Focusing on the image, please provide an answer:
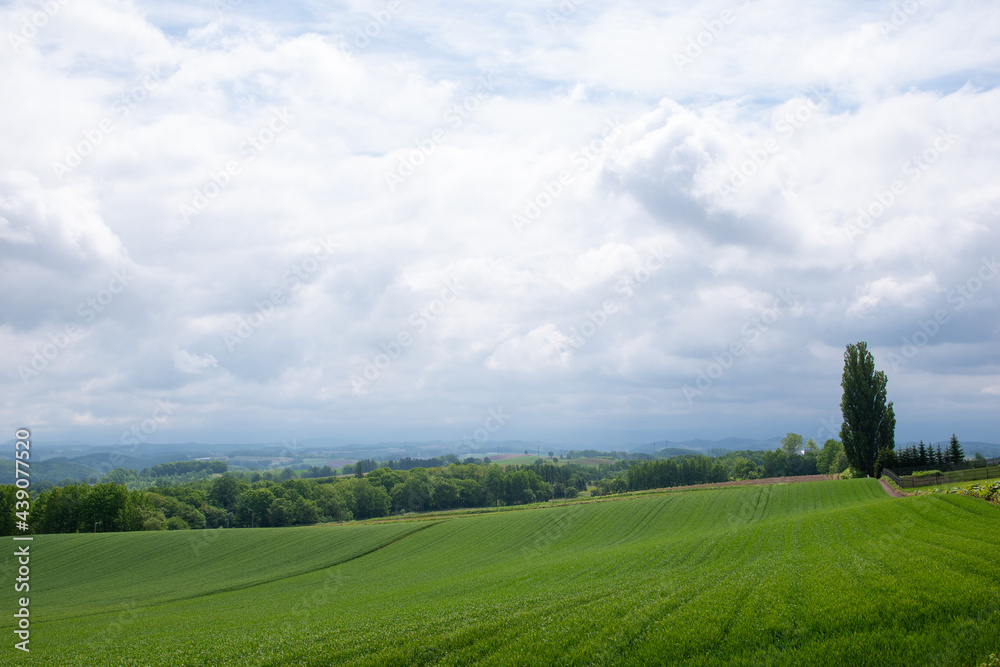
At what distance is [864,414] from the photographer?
2586 inches

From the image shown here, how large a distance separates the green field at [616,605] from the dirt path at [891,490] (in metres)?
3.47

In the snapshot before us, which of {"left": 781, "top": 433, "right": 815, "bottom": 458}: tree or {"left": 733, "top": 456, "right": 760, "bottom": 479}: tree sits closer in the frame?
{"left": 733, "top": 456, "right": 760, "bottom": 479}: tree

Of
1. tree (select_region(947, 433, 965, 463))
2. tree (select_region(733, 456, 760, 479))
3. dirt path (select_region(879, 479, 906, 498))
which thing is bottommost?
tree (select_region(733, 456, 760, 479))

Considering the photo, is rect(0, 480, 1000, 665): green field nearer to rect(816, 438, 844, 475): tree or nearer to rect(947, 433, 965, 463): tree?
rect(947, 433, 965, 463): tree

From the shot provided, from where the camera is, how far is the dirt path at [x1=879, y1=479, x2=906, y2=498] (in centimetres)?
4167

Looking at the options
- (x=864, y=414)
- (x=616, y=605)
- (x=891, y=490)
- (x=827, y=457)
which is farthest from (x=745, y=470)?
(x=616, y=605)

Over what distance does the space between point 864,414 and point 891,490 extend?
74.4 feet

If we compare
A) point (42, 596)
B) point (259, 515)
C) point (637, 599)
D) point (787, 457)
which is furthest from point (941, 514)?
point (787, 457)

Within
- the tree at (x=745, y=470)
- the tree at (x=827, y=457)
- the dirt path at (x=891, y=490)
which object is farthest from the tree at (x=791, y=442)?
the dirt path at (x=891, y=490)

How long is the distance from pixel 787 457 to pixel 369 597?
13284 centimetres

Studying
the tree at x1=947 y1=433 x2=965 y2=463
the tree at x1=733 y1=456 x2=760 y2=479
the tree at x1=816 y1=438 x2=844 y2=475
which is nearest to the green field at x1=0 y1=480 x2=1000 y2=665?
the tree at x1=947 y1=433 x2=965 y2=463

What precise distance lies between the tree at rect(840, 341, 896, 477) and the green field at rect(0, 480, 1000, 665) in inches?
964

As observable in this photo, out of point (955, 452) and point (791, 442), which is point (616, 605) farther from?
point (791, 442)

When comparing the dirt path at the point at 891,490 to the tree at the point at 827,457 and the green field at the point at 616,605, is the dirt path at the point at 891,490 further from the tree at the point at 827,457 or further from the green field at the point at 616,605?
the tree at the point at 827,457
